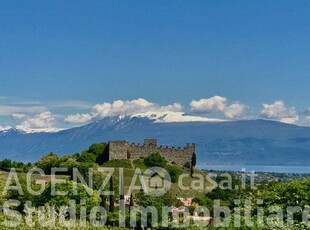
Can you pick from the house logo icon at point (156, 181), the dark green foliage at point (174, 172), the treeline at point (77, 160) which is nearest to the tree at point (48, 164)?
the treeline at point (77, 160)

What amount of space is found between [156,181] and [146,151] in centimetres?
1667

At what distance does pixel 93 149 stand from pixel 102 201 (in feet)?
147

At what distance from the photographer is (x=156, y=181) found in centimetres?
9225

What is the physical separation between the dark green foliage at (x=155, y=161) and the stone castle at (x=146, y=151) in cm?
348

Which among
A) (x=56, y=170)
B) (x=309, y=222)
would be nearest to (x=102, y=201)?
(x=56, y=170)

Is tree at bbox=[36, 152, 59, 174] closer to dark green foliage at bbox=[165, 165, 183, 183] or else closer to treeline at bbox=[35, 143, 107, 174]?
treeline at bbox=[35, 143, 107, 174]

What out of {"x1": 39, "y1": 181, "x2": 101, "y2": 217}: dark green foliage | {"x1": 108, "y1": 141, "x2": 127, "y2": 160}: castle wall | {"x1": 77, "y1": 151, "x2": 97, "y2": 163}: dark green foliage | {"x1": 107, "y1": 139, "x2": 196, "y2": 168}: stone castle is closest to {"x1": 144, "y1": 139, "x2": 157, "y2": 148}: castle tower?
{"x1": 107, "y1": 139, "x2": 196, "y2": 168}: stone castle

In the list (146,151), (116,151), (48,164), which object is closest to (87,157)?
(116,151)

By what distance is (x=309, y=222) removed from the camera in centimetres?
2805

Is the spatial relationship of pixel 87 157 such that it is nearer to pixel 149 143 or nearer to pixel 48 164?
pixel 48 164

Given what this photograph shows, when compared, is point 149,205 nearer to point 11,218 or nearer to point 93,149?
point 11,218

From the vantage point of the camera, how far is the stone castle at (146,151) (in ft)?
348

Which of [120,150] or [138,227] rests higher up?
[120,150]

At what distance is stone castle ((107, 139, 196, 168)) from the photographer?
348 feet
